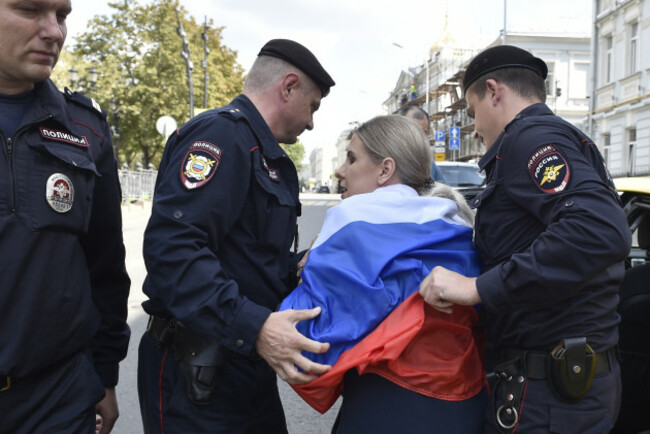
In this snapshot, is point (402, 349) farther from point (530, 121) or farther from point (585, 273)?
point (530, 121)

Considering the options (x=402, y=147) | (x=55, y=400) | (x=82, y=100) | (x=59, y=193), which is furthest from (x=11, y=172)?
(x=402, y=147)

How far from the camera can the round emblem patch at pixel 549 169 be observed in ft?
5.93

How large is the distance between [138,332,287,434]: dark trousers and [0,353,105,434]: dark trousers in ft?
0.82

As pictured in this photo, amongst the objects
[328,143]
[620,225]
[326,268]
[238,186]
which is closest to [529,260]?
[620,225]

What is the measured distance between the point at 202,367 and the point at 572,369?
117 cm

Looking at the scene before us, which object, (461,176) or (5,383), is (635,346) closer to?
(5,383)

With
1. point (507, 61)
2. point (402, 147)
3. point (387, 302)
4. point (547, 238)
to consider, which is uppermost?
point (507, 61)

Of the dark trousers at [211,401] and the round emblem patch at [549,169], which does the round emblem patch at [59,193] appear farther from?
the round emblem patch at [549,169]

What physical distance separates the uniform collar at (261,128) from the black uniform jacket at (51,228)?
1.64ft

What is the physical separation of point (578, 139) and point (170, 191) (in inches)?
52.2

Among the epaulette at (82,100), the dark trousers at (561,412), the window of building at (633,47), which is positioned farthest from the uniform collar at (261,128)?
the window of building at (633,47)

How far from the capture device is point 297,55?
2.29 m

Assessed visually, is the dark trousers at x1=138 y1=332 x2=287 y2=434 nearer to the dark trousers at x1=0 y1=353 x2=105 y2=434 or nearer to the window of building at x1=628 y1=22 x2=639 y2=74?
the dark trousers at x1=0 y1=353 x2=105 y2=434

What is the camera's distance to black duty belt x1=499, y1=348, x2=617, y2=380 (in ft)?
6.27
